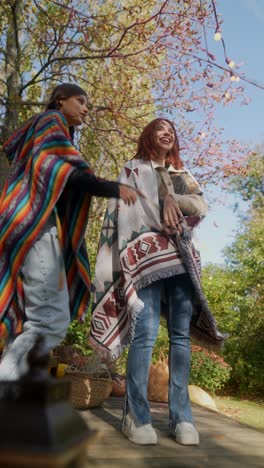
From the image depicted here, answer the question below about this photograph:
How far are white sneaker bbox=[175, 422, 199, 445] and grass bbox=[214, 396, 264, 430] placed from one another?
18.2 ft

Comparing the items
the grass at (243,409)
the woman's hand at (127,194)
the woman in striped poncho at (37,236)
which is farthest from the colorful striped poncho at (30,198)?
the grass at (243,409)

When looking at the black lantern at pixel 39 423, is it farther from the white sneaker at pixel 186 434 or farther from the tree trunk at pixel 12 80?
the tree trunk at pixel 12 80

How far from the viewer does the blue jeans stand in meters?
2.97

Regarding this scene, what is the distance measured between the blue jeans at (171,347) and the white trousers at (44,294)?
0.71 meters

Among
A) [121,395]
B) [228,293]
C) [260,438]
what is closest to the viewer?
[260,438]

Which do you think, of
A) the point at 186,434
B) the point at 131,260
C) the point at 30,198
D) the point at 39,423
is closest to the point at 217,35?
the point at 131,260

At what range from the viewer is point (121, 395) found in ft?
17.5

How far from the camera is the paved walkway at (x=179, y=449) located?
2.45 metres

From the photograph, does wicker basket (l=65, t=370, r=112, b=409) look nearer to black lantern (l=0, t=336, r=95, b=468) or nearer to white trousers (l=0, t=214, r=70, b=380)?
white trousers (l=0, t=214, r=70, b=380)

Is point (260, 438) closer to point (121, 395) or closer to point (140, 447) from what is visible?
point (140, 447)

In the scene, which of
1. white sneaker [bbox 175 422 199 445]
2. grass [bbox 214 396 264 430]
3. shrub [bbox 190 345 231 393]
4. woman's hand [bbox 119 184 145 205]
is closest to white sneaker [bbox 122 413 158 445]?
white sneaker [bbox 175 422 199 445]

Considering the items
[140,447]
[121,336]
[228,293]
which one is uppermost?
[228,293]

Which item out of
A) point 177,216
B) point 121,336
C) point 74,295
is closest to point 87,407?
point 121,336

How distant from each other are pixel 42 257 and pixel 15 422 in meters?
1.82
